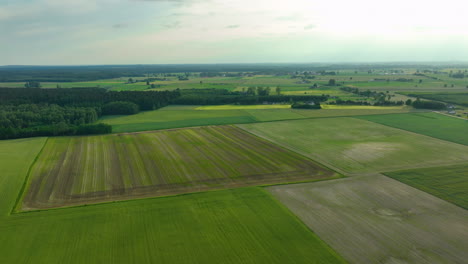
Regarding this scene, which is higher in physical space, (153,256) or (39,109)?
(39,109)

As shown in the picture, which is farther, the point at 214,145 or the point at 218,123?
the point at 218,123

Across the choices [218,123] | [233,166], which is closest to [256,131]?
[218,123]

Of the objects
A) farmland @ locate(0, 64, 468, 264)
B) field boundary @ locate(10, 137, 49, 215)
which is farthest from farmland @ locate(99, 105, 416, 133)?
field boundary @ locate(10, 137, 49, 215)

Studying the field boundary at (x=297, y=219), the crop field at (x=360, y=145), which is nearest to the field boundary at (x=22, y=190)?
the field boundary at (x=297, y=219)

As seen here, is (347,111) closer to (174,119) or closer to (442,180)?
(174,119)

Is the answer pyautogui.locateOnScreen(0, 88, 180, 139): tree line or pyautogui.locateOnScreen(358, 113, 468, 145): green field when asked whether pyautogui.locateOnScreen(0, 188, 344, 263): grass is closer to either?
pyautogui.locateOnScreen(0, 88, 180, 139): tree line

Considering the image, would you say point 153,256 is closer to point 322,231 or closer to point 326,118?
point 322,231

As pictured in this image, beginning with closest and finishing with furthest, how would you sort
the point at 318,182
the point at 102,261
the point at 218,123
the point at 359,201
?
the point at 102,261 < the point at 359,201 < the point at 318,182 < the point at 218,123

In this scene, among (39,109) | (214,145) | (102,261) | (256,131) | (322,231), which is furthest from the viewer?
(39,109)
